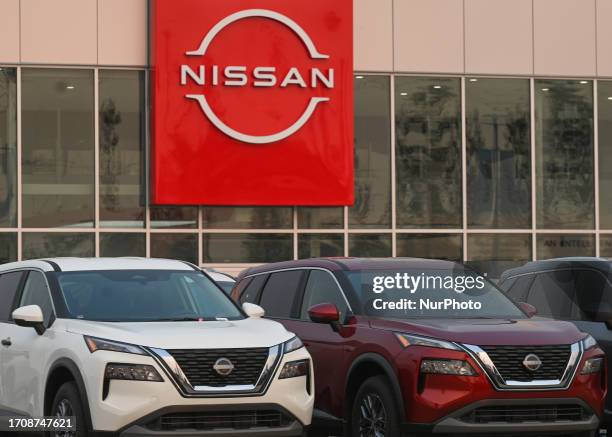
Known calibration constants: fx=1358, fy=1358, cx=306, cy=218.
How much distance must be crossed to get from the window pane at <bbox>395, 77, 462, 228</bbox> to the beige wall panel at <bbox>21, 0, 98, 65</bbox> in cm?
667

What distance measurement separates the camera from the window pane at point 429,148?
2917 cm

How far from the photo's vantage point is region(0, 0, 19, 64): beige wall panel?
91.0 ft

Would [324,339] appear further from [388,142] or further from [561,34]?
[561,34]

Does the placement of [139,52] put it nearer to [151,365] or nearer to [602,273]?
[602,273]

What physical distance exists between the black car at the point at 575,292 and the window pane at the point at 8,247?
15988 millimetres

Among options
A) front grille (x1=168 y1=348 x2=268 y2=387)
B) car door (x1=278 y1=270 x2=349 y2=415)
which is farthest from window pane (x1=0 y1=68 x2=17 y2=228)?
front grille (x1=168 y1=348 x2=268 y2=387)

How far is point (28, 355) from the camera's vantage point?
35.2 feet

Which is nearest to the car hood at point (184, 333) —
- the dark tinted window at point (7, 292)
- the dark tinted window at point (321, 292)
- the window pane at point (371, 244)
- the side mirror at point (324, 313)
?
the side mirror at point (324, 313)

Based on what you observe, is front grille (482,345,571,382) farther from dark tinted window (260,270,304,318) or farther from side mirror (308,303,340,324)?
dark tinted window (260,270,304,318)

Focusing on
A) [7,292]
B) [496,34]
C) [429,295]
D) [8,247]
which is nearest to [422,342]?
[429,295]

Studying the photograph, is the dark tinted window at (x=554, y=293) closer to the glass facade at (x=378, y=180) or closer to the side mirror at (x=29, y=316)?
the side mirror at (x=29, y=316)

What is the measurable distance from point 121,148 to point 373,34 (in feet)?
19.4

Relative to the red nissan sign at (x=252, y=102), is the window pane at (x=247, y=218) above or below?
below

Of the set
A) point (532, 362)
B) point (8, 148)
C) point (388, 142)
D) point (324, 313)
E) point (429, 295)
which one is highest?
point (388, 142)
